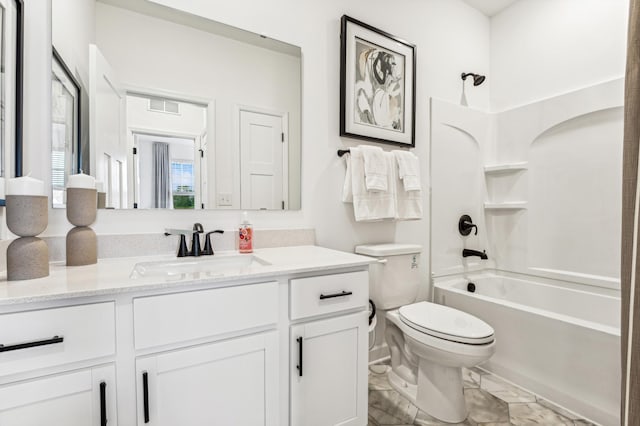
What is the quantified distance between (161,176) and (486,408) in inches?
79.3

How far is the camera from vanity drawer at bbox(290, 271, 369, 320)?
1.12 meters

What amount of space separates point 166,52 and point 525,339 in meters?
2.44

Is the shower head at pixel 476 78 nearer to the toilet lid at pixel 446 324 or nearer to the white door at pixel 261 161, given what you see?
the white door at pixel 261 161

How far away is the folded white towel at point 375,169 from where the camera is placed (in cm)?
179

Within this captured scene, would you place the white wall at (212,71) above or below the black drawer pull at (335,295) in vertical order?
above

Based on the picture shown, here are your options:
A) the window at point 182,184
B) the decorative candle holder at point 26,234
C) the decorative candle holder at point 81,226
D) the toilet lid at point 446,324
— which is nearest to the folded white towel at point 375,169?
the toilet lid at point 446,324

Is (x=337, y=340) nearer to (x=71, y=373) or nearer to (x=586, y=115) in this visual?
(x=71, y=373)

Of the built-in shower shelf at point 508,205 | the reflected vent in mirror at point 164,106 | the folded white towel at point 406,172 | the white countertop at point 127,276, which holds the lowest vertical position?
the white countertop at point 127,276

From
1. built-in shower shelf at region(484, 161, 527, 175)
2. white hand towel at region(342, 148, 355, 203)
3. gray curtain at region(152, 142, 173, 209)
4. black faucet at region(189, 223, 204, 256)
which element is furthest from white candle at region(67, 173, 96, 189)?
built-in shower shelf at region(484, 161, 527, 175)

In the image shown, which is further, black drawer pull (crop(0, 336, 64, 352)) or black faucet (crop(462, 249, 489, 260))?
black faucet (crop(462, 249, 489, 260))

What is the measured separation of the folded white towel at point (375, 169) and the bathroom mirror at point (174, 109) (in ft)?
1.33

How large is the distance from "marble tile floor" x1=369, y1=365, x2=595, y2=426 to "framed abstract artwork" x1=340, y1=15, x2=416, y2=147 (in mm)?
1537

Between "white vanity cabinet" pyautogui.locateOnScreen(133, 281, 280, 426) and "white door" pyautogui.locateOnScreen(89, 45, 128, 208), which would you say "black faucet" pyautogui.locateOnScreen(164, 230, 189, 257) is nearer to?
"white door" pyautogui.locateOnScreen(89, 45, 128, 208)

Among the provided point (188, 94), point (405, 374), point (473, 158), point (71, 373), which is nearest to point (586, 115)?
point (473, 158)
